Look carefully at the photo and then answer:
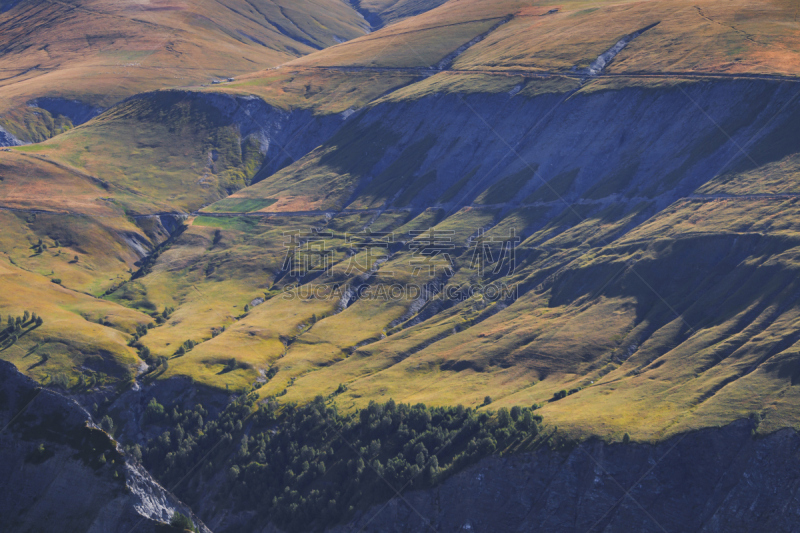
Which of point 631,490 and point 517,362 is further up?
point 631,490

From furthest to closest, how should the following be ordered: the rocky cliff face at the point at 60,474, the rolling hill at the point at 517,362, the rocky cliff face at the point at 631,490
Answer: the rolling hill at the point at 517,362, the rocky cliff face at the point at 631,490, the rocky cliff face at the point at 60,474

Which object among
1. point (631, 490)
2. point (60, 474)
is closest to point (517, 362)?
point (631, 490)

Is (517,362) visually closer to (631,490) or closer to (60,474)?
(631,490)

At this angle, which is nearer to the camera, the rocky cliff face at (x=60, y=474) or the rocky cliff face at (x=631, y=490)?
the rocky cliff face at (x=60, y=474)

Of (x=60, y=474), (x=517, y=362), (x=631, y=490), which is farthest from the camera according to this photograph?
(x=517, y=362)

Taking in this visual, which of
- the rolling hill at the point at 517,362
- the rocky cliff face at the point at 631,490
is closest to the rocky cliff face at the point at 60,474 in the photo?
the rocky cliff face at the point at 631,490

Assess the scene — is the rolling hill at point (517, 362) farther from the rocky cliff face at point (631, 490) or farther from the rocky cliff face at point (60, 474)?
the rocky cliff face at point (60, 474)
